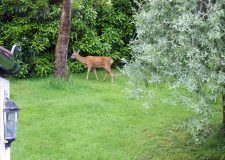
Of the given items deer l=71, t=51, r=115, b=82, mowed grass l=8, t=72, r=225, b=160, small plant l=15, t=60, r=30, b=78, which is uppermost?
deer l=71, t=51, r=115, b=82

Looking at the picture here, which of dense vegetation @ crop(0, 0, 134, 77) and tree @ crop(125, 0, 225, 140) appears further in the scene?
dense vegetation @ crop(0, 0, 134, 77)

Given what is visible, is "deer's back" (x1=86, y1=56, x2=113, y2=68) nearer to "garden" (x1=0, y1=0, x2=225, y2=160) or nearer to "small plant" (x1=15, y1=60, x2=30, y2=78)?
"garden" (x1=0, y1=0, x2=225, y2=160)

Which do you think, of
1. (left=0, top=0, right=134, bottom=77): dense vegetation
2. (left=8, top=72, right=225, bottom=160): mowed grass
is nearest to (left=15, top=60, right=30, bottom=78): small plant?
(left=0, top=0, right=134, bottom=77): dense vegetation

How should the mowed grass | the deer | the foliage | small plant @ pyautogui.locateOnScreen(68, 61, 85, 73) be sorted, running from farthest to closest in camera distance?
1. small plant @ pyautogui.locateOnScreen(68, 61, 85, 73)
2. the foliage
3. the deer
4. the mowed grass

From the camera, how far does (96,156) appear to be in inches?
251

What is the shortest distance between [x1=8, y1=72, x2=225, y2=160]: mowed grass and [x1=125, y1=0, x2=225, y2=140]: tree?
3.16 ft

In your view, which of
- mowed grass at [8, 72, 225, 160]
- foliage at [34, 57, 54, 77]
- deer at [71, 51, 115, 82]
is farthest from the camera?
foliage at [34, 57, 54, 77]

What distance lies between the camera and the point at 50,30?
11453 mm

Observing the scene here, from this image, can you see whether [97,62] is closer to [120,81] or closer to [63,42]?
[120,81]

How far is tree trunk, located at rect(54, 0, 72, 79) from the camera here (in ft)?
32.6

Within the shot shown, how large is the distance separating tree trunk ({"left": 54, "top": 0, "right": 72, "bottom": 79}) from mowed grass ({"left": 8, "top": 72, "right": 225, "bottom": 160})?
0.97 feet

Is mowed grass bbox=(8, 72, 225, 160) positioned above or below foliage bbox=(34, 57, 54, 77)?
below

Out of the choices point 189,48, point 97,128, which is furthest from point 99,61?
point 189,48

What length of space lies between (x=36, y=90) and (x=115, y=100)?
1.84 m
